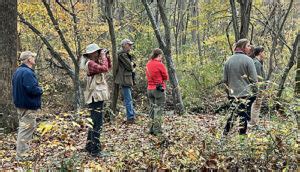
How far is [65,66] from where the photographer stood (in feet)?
39.0

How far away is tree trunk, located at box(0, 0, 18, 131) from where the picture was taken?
9.34m

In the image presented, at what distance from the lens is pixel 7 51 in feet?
30.7

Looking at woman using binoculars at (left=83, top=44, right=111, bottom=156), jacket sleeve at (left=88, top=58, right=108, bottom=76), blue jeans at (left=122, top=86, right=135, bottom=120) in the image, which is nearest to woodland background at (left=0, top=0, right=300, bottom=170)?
woman using binoculars at (left=83, top=44, right=111, bottom=156)

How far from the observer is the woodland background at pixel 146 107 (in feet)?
13.3

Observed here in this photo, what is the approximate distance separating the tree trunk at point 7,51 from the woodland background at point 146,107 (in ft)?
0.07

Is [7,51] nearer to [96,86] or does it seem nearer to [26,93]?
[26,93]

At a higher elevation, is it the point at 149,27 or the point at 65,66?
the point at 149,27

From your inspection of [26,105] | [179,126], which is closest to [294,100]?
[179,126]

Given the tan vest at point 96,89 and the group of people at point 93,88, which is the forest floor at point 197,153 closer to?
the group of people at point 93,88

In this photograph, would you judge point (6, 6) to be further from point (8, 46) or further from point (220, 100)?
point (220, 100)

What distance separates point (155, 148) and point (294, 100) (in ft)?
5.97

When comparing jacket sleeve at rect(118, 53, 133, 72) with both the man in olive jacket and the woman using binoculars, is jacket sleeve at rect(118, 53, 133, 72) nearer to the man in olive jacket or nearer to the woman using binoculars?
the man in olive jacket

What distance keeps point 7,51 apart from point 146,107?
564 cm

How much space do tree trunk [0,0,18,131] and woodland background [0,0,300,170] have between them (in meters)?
0.02
